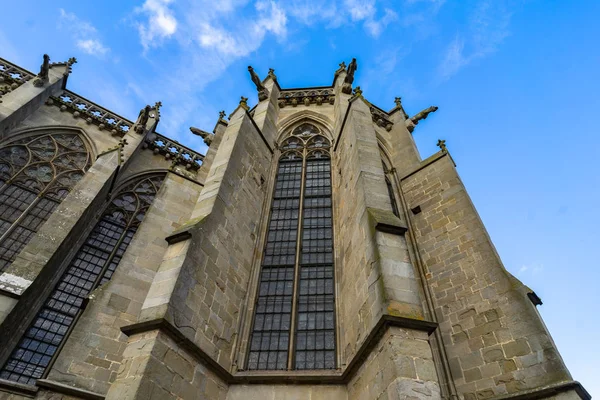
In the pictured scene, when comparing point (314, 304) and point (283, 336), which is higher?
point (314, 304)

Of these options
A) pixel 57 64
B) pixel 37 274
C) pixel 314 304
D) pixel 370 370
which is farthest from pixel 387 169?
pixel 57 64

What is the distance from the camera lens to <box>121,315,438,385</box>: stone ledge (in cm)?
443

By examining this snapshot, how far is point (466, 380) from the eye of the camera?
5887 millimetres

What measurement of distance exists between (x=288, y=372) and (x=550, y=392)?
3593 millimetres

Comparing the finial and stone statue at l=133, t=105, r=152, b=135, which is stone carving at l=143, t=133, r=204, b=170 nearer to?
stone statue at l=133, t=105, r=152, b=135

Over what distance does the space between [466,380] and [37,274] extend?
8.15 metres

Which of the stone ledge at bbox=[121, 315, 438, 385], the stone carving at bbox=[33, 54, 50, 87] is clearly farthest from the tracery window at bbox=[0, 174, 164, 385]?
the stone carving at bbox=[33, 54, 50, 87]

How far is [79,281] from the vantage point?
9555mm

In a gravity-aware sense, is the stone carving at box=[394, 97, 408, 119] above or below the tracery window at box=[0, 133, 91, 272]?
above

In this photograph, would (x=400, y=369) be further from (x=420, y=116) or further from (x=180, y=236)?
(x=420, y=116)

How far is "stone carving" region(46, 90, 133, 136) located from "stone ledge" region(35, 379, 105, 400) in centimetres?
1051

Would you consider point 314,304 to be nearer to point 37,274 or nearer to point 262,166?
point 262,166

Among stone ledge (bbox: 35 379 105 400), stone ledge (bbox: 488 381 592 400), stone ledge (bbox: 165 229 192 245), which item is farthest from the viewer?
stone ledge (bbox: 165 229 192 245)

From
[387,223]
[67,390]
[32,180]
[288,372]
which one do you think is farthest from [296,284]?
[32,180]
